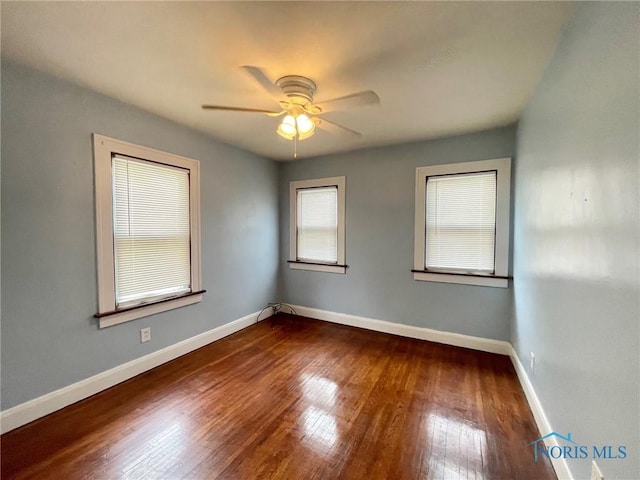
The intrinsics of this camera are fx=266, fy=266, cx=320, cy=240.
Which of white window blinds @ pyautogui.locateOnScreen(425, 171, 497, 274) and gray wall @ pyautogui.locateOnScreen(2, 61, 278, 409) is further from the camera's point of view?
white window blinds @ pyautogui.locateOnScreen(425, 171, 497, 274)

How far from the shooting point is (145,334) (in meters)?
2.49

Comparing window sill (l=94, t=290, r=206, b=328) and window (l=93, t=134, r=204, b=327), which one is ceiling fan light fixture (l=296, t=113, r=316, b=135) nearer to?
window (l=93, t=134, r=204, b=327)

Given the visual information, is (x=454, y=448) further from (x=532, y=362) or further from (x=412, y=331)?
(x=412, y=331)

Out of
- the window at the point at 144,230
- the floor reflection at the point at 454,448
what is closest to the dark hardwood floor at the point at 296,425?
the floor reflection at the point at 454,448

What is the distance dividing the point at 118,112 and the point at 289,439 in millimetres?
2862

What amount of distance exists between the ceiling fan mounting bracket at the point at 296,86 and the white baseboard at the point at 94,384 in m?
2.64

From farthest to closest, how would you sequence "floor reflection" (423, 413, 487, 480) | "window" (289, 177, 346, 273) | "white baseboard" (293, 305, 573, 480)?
1. "window" (289, 177, 346, 273)
2. "white baseboard" (293, 305, 573, 480)
3. "floor reflection" (423, 413, 487, 480)

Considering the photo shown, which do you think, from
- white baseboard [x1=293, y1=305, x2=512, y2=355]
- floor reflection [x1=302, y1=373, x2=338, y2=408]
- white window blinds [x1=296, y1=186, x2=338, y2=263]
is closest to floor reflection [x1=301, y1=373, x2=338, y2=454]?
floor reflection [x1=302, y1=373, x2=338, y2=408]

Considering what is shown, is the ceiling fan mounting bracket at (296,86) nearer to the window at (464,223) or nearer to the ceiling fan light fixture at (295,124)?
the ceiling fan light fixture at (295,124)

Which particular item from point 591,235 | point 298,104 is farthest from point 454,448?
point 298,104

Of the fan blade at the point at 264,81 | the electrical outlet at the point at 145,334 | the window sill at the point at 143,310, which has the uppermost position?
the fan blade at the point at 264,81

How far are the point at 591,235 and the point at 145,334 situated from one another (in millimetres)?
3232

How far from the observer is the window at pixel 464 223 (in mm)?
2816

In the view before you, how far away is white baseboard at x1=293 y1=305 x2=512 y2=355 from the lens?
2891mm
